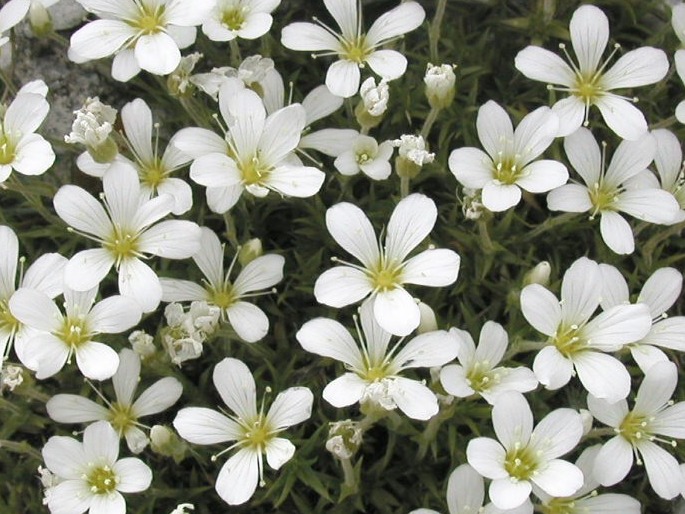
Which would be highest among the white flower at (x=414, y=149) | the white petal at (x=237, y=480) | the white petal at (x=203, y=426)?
the white flower at (x=414, y=149)

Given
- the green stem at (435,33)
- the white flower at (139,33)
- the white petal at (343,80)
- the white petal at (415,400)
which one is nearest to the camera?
the white petal at (415,400)

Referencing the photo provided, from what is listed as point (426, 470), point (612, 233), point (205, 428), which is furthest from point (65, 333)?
point (612, 233)

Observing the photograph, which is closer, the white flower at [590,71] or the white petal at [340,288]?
the white petal at [340,288]

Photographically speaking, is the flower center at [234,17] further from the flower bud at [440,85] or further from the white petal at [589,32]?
the white petal at [589,32]

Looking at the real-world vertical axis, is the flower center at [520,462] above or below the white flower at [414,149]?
below

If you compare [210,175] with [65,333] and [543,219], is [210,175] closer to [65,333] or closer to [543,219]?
[65,333]

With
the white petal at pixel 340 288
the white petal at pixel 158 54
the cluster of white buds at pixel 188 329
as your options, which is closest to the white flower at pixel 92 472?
the cluster of white buds at pixel 188 329

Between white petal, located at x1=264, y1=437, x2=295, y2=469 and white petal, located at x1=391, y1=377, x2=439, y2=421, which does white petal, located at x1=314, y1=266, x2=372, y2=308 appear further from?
white petal, located at x1=264, y1=437, x2=295, y2=469

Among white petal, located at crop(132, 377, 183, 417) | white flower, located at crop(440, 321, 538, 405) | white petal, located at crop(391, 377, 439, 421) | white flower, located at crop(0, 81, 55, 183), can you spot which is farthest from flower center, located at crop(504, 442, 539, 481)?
white flower, located at crop(0, 81, 55, 183)
